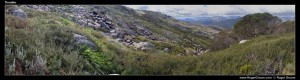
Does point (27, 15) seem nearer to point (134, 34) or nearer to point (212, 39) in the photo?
point (134, 34)

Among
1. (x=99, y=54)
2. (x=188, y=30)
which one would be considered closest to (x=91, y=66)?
(x=99, y=54)

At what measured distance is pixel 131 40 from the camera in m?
12.4

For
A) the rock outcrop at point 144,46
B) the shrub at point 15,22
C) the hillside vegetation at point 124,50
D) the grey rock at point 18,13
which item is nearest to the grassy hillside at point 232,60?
the hillside vegetation at point 124,50

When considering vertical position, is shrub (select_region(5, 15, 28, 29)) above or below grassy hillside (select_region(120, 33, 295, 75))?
above

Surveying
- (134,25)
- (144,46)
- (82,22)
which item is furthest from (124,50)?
(82,22)

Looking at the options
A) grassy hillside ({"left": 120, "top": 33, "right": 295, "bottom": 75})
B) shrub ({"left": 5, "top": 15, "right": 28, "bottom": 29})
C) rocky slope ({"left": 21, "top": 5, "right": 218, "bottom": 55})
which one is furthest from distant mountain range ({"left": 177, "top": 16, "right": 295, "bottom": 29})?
shrub ({"left": 5, "top": 15, "right": 28, "bottom": 29})

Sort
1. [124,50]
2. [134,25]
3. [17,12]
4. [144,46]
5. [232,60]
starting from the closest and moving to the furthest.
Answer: [232,60] → [17,12] → [124,50] → [144,46] → [134,25]

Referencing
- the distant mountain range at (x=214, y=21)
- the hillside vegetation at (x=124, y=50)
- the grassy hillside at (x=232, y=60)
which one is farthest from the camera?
the distant mountain range at (x=214, y=21)

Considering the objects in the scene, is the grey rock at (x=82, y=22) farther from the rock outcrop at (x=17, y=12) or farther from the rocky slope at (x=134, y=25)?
the rock outcrop at (x=17, y=12)

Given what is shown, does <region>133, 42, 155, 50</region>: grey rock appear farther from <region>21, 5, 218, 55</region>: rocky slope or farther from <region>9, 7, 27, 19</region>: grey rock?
<region>9, 7, 27, 19</region>: grey rock

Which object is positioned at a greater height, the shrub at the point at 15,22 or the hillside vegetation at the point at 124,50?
the shrub at the point at 15,22

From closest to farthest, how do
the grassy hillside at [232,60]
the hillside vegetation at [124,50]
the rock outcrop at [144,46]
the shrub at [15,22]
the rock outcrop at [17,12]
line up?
1. the hillside vegetation at [124,50]
2. the grassy hillside at [232,60]
3. the shrub at [15,22]
4. the rock outcrop at [17,12]
5. the rock outcrop at [144,46]

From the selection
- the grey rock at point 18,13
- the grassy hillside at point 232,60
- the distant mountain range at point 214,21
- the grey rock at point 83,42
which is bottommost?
the grassy hillside at point 232,60

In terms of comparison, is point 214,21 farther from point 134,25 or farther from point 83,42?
point 83,42
